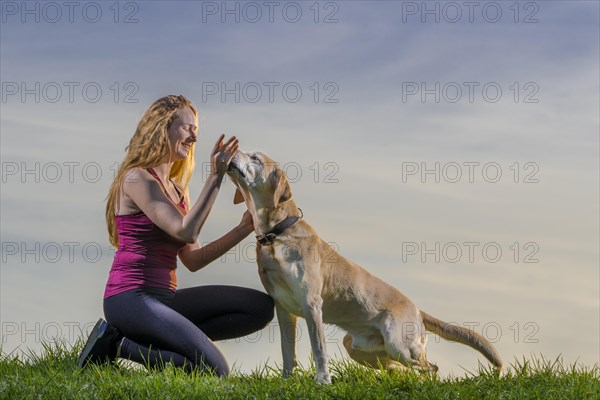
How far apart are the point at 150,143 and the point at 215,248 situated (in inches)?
38.5

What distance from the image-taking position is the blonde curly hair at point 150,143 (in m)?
6.36

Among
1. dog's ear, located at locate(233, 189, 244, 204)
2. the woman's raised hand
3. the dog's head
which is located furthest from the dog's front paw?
the woman's raised hand

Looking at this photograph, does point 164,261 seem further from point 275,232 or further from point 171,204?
point 275,232

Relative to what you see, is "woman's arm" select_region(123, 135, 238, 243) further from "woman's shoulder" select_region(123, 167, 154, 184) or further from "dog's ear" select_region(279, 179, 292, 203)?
"dog's ear" select_region(279, 179, 292, 203)

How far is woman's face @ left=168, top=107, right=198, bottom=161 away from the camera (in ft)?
21.2

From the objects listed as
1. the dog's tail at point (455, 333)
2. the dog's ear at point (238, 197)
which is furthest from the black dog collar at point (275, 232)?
the dog's tail at point (455, 333)

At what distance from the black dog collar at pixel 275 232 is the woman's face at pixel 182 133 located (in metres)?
0.91

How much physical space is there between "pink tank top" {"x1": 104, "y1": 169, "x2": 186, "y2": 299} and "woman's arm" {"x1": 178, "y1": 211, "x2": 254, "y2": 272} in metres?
0.37

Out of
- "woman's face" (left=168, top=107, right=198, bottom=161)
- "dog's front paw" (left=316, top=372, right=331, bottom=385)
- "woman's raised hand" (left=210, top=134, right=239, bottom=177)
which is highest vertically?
"woman's face" (left=168, top=107, right=198, bottom=161)

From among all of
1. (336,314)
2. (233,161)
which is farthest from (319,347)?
(233,161)

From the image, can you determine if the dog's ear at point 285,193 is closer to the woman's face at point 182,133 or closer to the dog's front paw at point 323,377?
the woman's face at point 182,133

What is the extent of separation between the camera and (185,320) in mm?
6262

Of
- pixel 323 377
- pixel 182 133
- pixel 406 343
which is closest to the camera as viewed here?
pixel 323 377

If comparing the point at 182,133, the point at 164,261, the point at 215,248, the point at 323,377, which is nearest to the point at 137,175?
the point at 182,133
